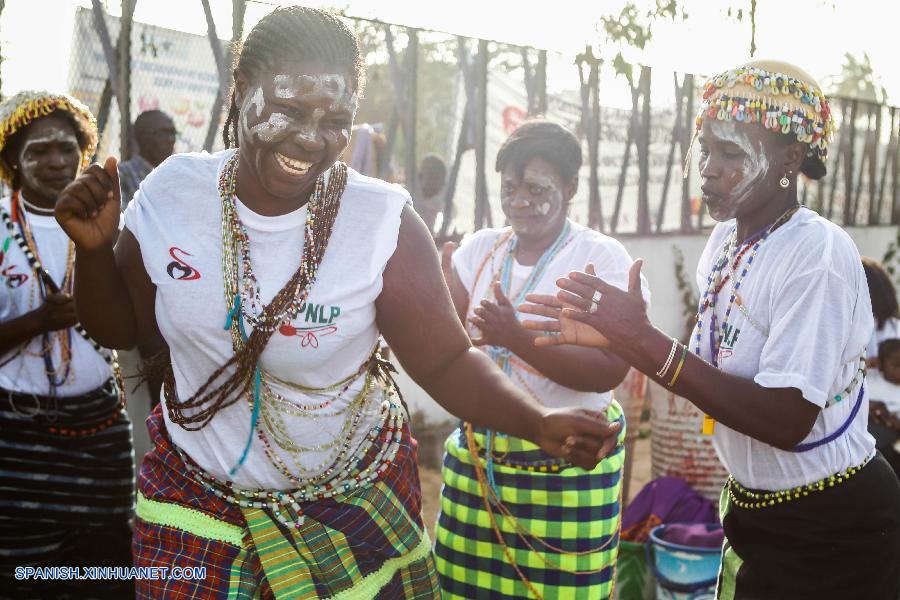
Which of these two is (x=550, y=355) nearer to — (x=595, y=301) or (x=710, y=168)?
(x=595, y=301)

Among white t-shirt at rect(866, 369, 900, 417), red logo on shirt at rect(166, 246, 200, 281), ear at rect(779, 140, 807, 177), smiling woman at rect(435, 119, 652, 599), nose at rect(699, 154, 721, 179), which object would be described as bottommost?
white t-shirt at rect(866, 369, 900, 417)

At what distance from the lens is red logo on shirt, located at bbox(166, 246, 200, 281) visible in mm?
2059

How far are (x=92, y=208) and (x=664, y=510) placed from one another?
3.45 metres

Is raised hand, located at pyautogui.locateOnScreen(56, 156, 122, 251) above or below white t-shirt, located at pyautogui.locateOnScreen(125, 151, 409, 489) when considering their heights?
above

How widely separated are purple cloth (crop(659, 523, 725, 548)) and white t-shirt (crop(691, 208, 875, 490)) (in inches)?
70.5

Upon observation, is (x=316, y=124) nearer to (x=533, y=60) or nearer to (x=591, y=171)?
(x=533, y=60)

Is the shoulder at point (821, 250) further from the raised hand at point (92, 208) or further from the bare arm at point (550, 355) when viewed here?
the raised hand at point (92, 208)

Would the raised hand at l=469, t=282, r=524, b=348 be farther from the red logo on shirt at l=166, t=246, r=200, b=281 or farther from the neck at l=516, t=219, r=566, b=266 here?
the red logo on shirt at l=166, t=246, r=200, b=281

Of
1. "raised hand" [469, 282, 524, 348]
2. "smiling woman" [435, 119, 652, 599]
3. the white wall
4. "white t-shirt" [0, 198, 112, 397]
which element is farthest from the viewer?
the white wall

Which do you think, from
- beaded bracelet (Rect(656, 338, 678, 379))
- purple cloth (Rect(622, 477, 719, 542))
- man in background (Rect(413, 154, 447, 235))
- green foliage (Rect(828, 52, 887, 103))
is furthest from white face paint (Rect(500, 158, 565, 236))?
green foliage (Rect(828, 52, 887, 103))

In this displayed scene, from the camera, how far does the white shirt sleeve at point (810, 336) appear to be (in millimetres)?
2162

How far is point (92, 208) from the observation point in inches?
80.0

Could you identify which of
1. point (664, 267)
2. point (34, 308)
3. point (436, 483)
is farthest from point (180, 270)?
point (664, 267)

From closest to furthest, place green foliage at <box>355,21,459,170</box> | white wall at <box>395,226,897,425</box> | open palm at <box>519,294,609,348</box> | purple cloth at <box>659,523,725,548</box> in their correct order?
open palm at <box>519,294,609,348</box> < purple cloth at <box>659,523,725,548</box> < green foliage at <box>355,21,459,170</box> < white wall at <box>395,226,897,425</box>
